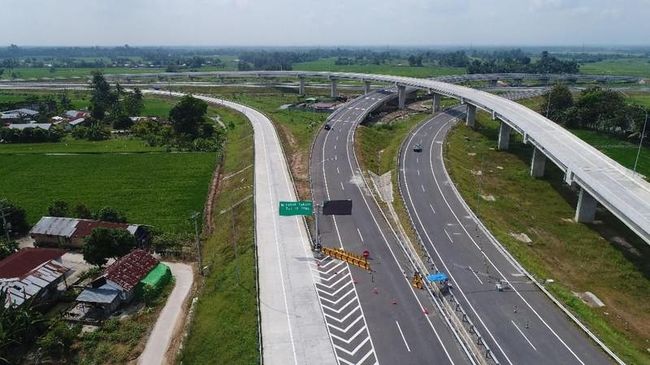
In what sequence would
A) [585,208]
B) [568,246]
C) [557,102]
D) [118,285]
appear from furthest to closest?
[557,102] < [585,208] < [568,246] < [118,285]

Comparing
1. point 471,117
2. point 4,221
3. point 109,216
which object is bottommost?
point 109,216

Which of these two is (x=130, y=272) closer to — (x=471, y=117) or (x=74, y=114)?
(x=471, y=117)

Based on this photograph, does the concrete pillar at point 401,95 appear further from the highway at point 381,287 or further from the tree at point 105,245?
the tree at point 105,245

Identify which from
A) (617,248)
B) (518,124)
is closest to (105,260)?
(617,248)

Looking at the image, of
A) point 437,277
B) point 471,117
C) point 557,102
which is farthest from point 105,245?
point 557,102

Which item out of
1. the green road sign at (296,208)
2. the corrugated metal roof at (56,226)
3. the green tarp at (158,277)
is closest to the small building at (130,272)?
the green tarp at (158,277)

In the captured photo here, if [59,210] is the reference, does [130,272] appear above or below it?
below

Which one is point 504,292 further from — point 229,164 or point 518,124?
point 229,164
